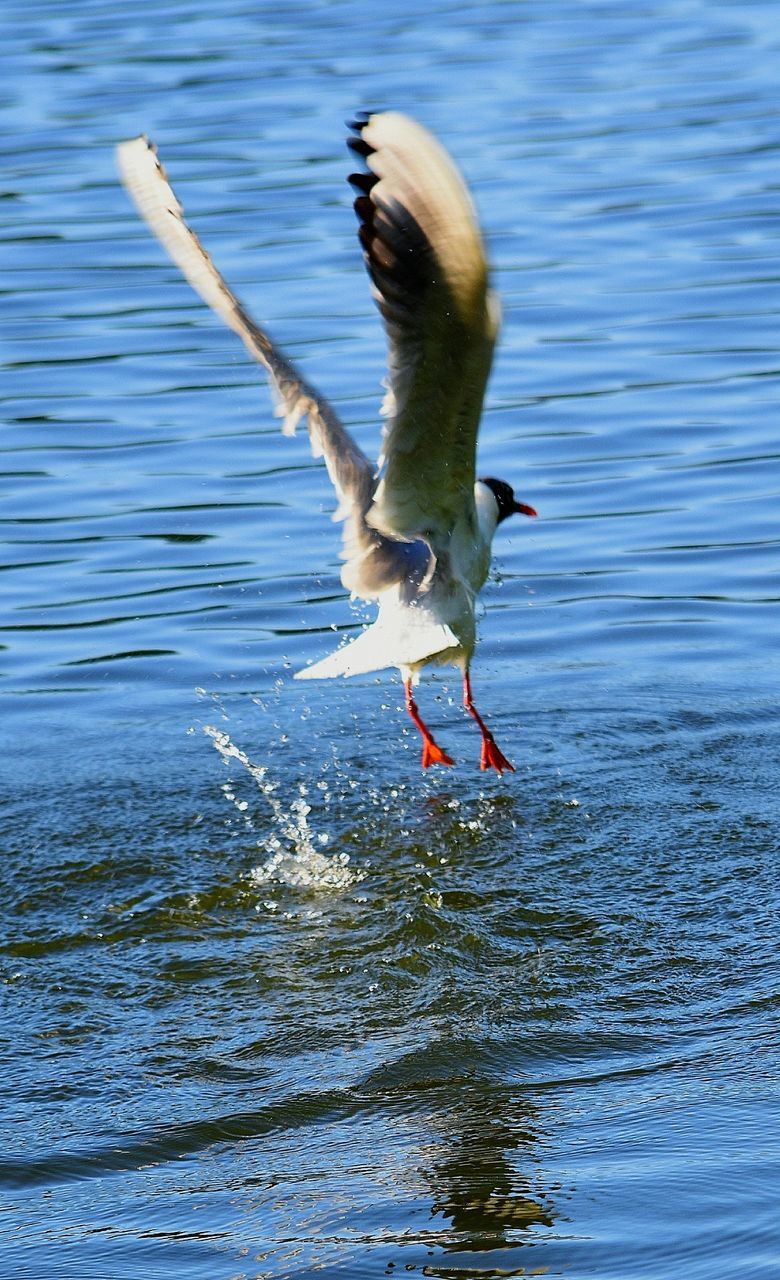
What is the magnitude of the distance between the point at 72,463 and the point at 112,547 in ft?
4.15

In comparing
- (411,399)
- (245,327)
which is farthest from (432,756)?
(411,399)

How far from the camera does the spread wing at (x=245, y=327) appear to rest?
6.66 meters

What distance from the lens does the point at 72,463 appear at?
11.3m

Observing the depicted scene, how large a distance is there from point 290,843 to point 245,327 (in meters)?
1.72

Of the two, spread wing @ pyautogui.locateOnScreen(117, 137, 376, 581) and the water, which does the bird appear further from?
the water

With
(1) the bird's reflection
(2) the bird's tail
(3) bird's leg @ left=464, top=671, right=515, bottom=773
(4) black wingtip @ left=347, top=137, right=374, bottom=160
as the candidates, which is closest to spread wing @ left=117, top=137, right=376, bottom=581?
(2) the bird's tail

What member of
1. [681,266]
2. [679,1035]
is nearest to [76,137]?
[681,266]

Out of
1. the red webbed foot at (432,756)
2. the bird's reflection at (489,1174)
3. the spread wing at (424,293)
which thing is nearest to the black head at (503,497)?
the red webbed foot at (432,756)

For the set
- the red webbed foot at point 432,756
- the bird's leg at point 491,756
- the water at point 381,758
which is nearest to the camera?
the water at point 381,758

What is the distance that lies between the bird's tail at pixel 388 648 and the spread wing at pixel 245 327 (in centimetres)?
67

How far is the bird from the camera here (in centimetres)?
514

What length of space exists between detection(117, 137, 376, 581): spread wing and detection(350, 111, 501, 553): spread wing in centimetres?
40

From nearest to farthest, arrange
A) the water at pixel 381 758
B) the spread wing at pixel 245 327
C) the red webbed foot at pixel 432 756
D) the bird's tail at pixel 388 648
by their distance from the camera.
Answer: the water at pixel 381 758, the spread wing at pixel 245 327, the bird's tail at pixel 388 648, the red webbed foot at pixel 432 756

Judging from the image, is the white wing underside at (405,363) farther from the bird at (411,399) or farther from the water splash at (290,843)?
the water splash at (290,843)
